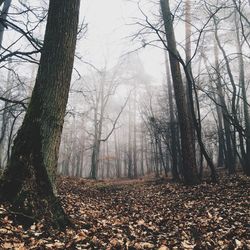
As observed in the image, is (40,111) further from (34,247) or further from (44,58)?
(34,247)

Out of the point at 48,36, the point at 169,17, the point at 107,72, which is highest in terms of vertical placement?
the point at 107,72

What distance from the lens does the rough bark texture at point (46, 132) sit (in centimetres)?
404

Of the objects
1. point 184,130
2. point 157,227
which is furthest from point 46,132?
point 184,130

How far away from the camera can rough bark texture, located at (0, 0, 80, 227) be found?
4.04m

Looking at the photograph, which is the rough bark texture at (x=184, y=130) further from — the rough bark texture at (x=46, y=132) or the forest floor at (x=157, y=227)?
the rough bark texture at (x=46, y=132)

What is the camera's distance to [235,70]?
68.6 feet

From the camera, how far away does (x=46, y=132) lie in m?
4.31

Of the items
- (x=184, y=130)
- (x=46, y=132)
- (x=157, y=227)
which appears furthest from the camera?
(x=184, y=130)

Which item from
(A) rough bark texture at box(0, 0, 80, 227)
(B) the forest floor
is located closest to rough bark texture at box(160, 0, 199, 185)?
(B) the forest floor

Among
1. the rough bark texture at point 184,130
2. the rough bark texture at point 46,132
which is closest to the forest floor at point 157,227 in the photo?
the rough bark texture at point 46,132

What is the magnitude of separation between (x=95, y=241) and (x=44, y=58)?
2914 millimetres

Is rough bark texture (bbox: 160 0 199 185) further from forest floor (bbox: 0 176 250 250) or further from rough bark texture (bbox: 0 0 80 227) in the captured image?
rough bark texture (bbox: 0 0 80 227)

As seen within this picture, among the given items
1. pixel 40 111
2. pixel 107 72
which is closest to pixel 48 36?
pixel 40 111

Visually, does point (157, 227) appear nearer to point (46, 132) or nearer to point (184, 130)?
point (46, 132)
